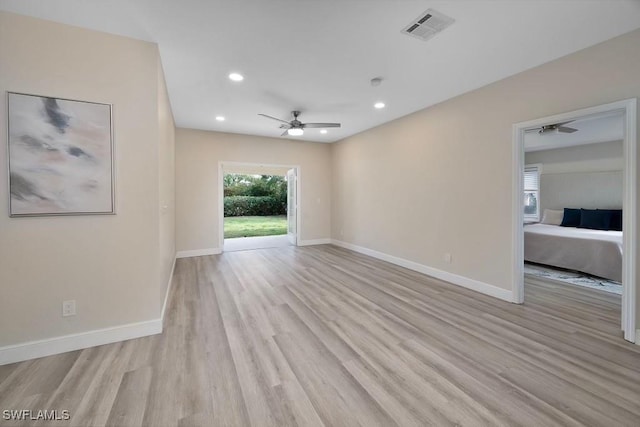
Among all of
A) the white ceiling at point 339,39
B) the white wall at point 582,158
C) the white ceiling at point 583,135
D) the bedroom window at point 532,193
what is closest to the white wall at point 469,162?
the white ceiling at point 339,39

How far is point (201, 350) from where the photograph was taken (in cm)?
223

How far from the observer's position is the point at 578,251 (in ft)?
14.0

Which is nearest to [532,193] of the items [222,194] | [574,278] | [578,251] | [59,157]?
[578,251]

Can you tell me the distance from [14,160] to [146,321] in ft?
5.49

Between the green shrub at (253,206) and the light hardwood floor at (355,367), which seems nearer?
the light hardwood floor at (355,367)

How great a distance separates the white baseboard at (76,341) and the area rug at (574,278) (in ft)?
18.0

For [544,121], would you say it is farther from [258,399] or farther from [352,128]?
[258,399]

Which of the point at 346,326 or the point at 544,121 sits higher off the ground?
the point at 544,121

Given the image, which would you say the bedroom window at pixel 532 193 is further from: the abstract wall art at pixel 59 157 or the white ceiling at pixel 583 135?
the abstract wall art at pixel 59 157

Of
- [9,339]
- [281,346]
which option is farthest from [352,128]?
[9,339]

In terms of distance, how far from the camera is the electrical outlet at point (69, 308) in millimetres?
2230

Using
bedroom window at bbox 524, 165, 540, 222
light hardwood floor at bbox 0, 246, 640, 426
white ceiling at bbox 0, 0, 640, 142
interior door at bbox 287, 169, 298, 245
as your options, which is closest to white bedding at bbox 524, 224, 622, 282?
light hardwood floor at bbox 0, 246, 640, 426

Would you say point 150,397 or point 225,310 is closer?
point 150,397

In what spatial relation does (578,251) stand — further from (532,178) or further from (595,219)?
(532,178)
